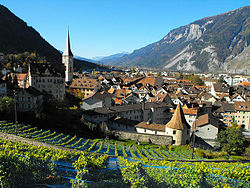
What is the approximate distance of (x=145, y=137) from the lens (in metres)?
45.6

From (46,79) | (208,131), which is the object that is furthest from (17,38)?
(208,131)

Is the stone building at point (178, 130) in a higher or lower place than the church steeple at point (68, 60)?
lower

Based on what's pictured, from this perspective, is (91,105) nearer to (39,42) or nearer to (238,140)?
(238,140)

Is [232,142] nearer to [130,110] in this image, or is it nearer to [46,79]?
[130,110]

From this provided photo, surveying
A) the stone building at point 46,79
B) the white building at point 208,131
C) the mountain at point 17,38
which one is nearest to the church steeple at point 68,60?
the stone building at point 46,79

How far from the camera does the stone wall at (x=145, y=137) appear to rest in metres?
44.3

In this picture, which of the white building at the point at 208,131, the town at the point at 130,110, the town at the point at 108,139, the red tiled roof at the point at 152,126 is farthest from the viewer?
the white building at the point at 208,131

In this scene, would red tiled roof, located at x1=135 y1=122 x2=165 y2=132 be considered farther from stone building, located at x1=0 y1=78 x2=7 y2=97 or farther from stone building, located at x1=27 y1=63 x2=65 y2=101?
stone building, located at x1=27 y1=63 x2=65 y2=101

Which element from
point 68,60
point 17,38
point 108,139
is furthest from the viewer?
point 17,38

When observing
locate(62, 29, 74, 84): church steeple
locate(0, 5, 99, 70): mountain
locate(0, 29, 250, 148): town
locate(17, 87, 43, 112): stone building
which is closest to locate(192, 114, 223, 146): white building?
locate(0, 29, 250, 148): town

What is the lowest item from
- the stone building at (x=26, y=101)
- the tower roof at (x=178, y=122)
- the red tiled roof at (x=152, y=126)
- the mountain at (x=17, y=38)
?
the red tiled roof at (x=152, y=126)

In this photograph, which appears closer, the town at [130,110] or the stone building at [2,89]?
the town at [130,110]

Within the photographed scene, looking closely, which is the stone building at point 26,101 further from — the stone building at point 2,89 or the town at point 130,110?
the stone building at point 2,89

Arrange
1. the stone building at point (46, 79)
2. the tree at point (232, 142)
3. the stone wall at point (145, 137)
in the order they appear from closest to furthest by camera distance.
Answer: the tree at point (232, 142), the stone wall at point (145, 137), the stone building at point (46, 79)
